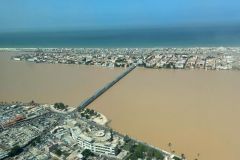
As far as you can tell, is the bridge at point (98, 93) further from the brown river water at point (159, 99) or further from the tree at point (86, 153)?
the tree at point (86, 153)

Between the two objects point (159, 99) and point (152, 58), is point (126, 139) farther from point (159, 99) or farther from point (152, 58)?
point (152, 58)

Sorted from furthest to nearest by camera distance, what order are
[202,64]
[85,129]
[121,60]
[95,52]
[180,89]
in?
[95,52] < [121,60] < [202,64] < [180,89] < [85,129]

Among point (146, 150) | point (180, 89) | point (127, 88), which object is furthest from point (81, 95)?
point (146, 150)

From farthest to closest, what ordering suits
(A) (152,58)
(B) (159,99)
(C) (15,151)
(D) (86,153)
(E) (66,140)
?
1. (A) (152,58)
2. (B) (159,99)
3. (E) (66,140)
4. (C) (15,151)
5. (D) (86,153)

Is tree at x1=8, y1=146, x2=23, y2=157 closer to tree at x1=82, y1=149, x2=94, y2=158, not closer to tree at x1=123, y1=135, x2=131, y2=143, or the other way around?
tree at x1=82, y1=149, x2=94, y2=158

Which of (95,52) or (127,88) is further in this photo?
(95,52)

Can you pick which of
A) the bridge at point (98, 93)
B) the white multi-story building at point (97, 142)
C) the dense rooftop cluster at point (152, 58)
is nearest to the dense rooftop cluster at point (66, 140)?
the white multi-story building at point (97, 142)

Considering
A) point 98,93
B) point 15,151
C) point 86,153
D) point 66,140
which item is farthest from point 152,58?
point 15,151

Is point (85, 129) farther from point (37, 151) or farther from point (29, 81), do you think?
point (29, 81)
